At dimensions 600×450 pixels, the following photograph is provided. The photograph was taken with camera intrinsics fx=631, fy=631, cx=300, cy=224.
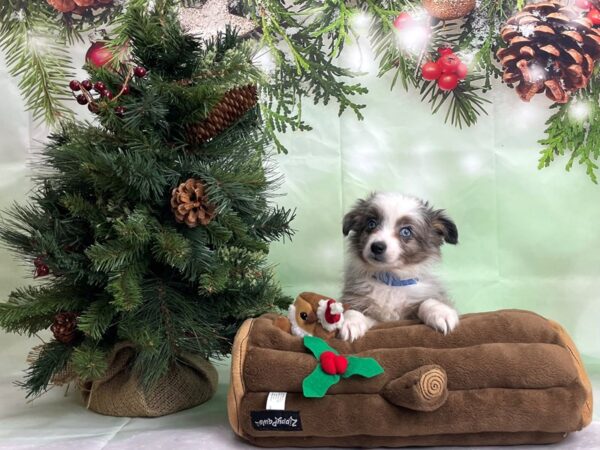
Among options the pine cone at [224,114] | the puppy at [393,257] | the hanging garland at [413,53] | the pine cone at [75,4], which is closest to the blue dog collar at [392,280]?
the puppy at [393,257]

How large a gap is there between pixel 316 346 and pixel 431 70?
129 centimetres

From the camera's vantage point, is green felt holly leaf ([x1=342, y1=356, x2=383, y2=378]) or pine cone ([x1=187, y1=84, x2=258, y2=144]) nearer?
green felt holly leaf ([x1=342, y1=356, x2=383, y2=378])

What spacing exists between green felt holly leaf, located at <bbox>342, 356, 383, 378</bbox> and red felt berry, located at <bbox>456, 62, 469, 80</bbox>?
1.33 meters

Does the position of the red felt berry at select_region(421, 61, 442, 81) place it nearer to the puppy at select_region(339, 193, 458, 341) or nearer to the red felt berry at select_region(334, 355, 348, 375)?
the puppy at select_region(339, 193, 458, 341)

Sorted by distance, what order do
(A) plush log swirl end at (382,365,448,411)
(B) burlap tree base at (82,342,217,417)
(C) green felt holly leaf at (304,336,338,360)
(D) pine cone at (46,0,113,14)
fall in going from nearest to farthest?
(A) plush log swirl end at (382,365,448,411) < (C) green felt holly leaf at (304,336,338,360) < (B) burlap tree base at (82,342,217,417) < (D) pine cone at (46,0,113,14)

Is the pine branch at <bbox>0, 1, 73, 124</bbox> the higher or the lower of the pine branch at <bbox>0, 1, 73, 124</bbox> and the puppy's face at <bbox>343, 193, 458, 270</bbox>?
the higher

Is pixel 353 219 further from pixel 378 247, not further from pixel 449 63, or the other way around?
pixel 449 63

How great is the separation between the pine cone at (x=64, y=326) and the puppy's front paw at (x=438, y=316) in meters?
1.01

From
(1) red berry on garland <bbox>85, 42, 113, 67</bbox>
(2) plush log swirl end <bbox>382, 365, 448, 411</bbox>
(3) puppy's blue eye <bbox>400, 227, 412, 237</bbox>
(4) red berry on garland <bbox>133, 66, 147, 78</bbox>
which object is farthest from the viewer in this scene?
(1) red berry on garland <bbox>85, 42, 113, 67</bbox>

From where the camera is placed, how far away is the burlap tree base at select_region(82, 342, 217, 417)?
1885 millimetres

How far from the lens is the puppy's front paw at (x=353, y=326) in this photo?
5.61 ft

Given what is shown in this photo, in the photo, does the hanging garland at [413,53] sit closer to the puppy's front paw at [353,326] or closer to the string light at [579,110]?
the string light at [579,110]

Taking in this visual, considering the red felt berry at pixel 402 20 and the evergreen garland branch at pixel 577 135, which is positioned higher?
the red felt berry at pixel 402 20

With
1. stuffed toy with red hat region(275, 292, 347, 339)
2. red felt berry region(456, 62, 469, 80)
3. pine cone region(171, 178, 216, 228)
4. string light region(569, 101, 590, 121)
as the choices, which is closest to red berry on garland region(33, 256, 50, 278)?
pine cone region(171, 178, 216, 228)
